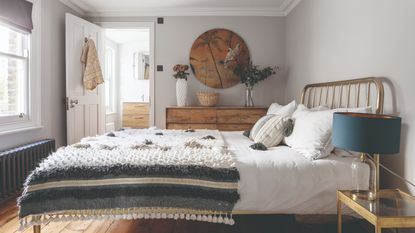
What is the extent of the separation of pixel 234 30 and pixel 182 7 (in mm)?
849

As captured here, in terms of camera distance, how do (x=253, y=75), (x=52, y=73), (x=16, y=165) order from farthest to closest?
1. (x=253, y=75)
2. (x=52, y=73)
3. (x=16, y=165)

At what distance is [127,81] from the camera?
6488mm

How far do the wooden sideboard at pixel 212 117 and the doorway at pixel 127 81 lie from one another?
7.60 feet

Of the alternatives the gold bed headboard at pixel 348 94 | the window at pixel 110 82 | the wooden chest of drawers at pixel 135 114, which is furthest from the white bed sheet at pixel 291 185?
the window at pixel 110 82

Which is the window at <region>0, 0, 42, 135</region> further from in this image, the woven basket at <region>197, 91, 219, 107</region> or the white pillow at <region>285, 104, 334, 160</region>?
the white pillow at <region>285, 104, 334, 160</region>

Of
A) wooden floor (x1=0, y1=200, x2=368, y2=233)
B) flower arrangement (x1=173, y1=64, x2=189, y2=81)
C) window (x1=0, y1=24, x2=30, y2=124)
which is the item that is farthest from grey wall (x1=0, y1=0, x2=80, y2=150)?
flower arrangement (x1=173, y1=64, x2=189, y2=81)

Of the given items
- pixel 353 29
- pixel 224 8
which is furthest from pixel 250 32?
pixel 353 29

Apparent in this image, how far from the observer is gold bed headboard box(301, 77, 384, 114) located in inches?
74.4

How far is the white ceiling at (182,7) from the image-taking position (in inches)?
155

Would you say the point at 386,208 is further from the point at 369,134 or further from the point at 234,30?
the point at 234,30

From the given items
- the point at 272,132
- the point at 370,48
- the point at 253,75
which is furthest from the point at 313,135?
the point at 253,75

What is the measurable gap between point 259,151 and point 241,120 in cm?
187

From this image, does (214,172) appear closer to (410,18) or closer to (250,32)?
(410,18)

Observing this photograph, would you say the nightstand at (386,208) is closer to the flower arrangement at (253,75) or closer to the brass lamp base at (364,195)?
the brass lamp base at (364,195)
